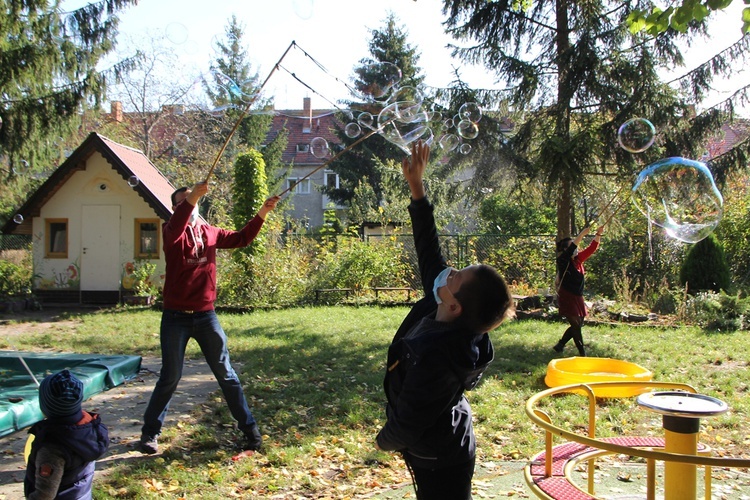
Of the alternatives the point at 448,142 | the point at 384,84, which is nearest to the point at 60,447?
the point at 384,84

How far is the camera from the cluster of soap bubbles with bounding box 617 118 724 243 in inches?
253

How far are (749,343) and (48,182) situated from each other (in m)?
16.5

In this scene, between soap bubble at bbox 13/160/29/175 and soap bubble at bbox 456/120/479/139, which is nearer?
soap bubble at bbox 456/120/479/139

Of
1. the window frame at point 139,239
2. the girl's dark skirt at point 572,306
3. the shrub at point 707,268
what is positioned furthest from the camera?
the window frame at point 139,239

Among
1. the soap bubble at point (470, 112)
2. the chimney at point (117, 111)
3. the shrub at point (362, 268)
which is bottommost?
the shrub at point (362, 268)

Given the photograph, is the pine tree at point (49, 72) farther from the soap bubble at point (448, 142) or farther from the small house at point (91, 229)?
the soap bubble at point (448, 142)

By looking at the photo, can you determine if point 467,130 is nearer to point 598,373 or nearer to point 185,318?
point 598,373

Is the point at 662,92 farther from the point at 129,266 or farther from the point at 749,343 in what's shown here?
the point at 129,266

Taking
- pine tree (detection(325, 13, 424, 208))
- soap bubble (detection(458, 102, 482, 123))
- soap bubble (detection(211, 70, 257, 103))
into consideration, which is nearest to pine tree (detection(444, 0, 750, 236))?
soap bubble (detection(458, 102, 482, 123))

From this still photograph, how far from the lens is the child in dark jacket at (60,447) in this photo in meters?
3.17

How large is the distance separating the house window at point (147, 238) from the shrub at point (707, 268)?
13.3 metres

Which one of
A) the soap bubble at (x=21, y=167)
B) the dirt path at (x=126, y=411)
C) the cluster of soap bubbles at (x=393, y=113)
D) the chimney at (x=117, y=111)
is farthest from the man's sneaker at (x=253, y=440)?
the chimney at (x=117, y=111)

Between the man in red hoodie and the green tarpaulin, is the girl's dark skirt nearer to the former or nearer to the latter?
the man in red hoodie

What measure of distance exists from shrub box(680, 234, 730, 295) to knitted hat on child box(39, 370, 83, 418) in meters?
13.7
